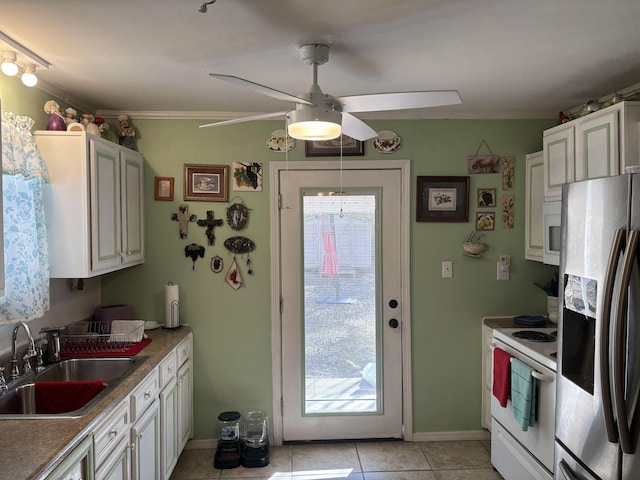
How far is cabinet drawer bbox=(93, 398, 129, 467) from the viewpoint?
1866mm

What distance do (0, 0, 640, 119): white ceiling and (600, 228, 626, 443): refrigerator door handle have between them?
3.08ft

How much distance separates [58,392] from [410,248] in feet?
7.68

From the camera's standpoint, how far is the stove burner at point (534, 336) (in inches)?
112

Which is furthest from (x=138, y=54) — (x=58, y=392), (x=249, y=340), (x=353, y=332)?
(x=353, y=332)

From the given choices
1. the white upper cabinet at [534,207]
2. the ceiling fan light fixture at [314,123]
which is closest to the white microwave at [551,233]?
the white upper cabinet at [534,207]

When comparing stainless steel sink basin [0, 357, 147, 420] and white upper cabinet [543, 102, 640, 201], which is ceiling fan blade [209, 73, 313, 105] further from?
white upper cabinet [543, 102, 640, 201]

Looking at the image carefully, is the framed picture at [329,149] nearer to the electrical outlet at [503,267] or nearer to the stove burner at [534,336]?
the electrical outlet at [503,267]

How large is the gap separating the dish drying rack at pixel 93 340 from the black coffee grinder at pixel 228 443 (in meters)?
0.91

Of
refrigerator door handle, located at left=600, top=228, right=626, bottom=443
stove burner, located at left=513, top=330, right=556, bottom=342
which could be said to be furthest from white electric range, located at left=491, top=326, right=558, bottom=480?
refrigerator door handle, located at left=600, top=228, right=626, bottom=443

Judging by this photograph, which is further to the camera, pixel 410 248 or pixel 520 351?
pixel 410 248

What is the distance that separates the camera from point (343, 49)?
7.26 ft

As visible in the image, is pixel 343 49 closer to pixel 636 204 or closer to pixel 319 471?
pixel 636 204

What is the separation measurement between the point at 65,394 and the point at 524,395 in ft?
7.62

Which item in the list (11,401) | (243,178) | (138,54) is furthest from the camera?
(243,178)
